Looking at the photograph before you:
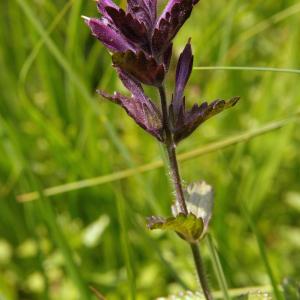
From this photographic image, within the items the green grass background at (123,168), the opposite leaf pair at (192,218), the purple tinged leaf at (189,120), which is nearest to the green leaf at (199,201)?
the opposite leaf pair at (192,218)

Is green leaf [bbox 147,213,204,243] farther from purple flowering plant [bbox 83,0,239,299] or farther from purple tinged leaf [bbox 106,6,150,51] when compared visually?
purple tinged leaf [bbox 106,6,150,51]

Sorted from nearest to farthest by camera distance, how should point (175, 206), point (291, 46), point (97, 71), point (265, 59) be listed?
point (175, 206) → point (291, 46) → point (265, 59) → point (97, 71)

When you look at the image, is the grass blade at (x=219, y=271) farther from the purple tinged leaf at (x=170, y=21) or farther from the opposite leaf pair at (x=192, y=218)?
the purple tinged leaf at (x=170, y=21)

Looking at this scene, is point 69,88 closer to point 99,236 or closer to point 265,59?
point 99,236

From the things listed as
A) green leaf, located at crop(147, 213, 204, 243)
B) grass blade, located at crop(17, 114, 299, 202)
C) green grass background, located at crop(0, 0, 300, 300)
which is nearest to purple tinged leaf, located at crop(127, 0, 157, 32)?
green leaf, located at crop(147, 213, 204, 243)

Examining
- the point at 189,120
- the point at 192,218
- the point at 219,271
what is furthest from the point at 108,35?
the point at 219,271

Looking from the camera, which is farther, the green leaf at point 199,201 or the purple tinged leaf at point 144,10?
the green leaf at point 199,201

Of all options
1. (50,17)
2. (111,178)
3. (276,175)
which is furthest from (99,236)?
(50,17)
